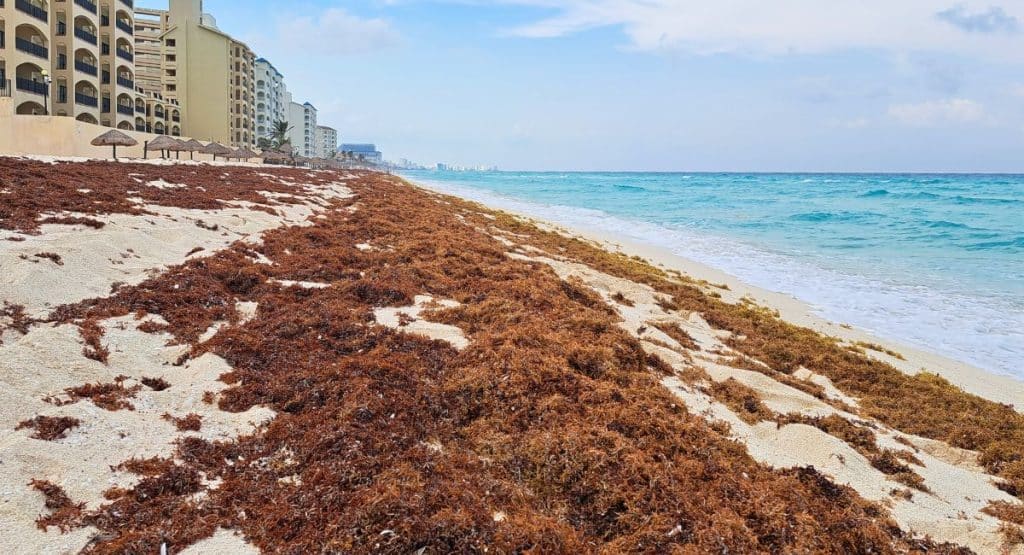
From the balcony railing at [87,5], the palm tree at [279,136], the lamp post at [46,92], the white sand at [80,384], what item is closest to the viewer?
the white sand at [80,384]

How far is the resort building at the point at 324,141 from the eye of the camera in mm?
161875

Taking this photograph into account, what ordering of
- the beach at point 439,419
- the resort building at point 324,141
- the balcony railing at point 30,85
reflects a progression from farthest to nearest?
the resort building at point 324,141 < the balcony railing at point 30,85 < the beach at point 439,419

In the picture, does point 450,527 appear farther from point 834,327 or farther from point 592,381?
point 834,327

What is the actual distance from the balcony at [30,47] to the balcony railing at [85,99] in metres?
3.31

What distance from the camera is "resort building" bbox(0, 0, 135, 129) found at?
29.9 m

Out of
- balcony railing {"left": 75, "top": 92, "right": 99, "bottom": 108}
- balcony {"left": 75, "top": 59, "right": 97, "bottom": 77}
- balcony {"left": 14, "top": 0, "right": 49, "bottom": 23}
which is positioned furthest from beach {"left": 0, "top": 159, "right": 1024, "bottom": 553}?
balcony {"left": 75, "top": 59, "right": 97, "bottom": 77}

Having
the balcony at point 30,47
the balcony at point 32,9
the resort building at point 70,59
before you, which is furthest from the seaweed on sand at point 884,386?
the balcony at point 32,9

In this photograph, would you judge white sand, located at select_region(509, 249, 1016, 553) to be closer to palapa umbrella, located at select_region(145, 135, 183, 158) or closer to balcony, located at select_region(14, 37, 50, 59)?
palapa umbrella, located at select_region(145, 135, 183, 158)

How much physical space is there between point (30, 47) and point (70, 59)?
4.08 m

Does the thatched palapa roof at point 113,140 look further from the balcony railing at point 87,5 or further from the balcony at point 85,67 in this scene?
the balcony railing at point 87,5

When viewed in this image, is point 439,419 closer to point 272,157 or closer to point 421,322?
point 421,322

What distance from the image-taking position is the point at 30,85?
3141cm

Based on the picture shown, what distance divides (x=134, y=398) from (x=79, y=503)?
4.34ft

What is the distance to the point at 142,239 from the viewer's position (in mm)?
7957
